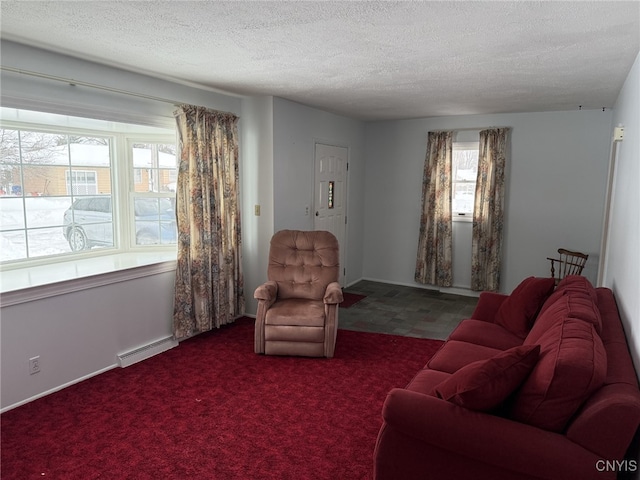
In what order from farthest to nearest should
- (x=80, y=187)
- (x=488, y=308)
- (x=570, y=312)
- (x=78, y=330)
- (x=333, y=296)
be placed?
(x=80, y=187) → (x=333, y=296) → (x=488, y=308) → (x=78, y=330) → (x=570, y=312)

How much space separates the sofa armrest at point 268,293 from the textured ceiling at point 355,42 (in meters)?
1.81

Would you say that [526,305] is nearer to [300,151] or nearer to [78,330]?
[300,151]

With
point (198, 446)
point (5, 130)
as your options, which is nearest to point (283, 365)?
point (198, 446)

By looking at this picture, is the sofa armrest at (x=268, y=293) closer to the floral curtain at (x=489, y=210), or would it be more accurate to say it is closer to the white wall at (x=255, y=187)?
the white wall at (x=255, y=187)

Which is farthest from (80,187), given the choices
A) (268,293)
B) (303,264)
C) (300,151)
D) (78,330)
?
(300,151)

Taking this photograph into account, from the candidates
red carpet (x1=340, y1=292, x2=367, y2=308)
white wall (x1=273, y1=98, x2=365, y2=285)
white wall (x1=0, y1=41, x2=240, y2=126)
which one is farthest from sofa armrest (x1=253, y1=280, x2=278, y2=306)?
white wall (x1=0, y1=41, x2=240, y2=126)

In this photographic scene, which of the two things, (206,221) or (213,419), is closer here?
(213,419)

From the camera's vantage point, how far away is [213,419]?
112 inches

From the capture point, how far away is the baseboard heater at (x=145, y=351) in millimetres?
3631

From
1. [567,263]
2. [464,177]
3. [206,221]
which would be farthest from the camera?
[464,177]

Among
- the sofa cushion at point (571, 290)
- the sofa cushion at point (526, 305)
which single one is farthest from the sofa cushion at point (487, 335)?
the sofa cushion at point (571, 290)

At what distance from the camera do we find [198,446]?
2.56 m

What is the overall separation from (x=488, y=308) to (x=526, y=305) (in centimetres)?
44

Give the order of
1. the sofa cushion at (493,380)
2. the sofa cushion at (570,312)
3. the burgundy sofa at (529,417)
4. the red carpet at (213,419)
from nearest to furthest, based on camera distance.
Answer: the burgundy sofa at (529,417), the sofa cushion at (493,380), the sofa cushion at (570,312), the red carpet at (213,419)
